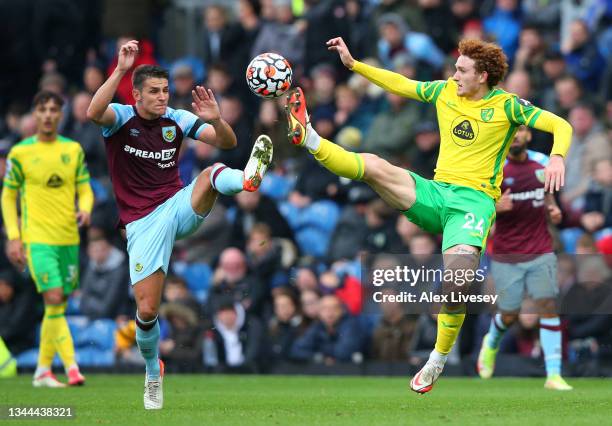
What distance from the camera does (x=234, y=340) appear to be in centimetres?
1692

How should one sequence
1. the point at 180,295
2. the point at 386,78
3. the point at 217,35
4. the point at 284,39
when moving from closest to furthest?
the point at 386,78 < the point at 180,295 < the point at 284,39 < the point at 217,35

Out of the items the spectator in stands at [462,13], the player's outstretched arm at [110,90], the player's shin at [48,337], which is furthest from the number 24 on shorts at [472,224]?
the spectator in stands at [462,13]

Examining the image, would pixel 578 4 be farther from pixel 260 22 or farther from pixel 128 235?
pixel 128 235

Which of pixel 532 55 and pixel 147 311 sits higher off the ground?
pixel 532 55

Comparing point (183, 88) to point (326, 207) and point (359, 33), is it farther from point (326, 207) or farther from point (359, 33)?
point (326, 207)

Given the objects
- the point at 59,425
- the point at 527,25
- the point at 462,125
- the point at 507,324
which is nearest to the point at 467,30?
the point at 527,25

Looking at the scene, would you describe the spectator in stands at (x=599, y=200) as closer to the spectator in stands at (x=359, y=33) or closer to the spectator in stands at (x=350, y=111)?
the spectator in stands at (x=350, y=111)

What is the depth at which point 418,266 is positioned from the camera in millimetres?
15805

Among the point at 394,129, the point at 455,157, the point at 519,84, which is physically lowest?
the point at 455,157

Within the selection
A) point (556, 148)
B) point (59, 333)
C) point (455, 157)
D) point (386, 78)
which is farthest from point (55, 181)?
point (556, 148)

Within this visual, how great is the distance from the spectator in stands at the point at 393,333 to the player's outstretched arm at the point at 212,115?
5.63 m

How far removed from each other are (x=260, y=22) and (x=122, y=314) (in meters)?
5.52

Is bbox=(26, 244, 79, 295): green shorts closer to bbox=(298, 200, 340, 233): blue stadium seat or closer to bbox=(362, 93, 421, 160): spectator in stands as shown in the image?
bbox=(298, 200, 340, 233): blue stadium seat

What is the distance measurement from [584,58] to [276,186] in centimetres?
466
